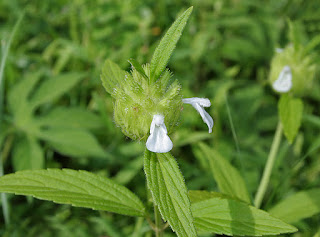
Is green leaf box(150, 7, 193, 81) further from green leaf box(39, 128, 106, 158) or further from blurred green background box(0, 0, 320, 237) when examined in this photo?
green leaf box(39, 128, 106, 158)

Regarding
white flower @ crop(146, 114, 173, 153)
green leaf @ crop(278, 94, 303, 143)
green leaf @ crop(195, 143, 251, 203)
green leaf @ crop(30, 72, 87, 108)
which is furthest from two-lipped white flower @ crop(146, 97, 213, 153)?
green leaf @ crop(30, 72, 87, 108)

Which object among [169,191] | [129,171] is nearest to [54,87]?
[129,171]

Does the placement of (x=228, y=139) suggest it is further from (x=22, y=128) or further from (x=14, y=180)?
(x=14, y=180)

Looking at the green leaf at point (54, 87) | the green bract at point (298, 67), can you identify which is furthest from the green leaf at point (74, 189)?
the green leaf at point (54, 87)

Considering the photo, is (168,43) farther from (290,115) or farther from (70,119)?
(70,119)

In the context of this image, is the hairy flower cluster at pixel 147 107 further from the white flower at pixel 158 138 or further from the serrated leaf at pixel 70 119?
the serrated leaf at pixel 70 119

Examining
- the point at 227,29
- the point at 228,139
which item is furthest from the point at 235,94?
the point at 227,29
